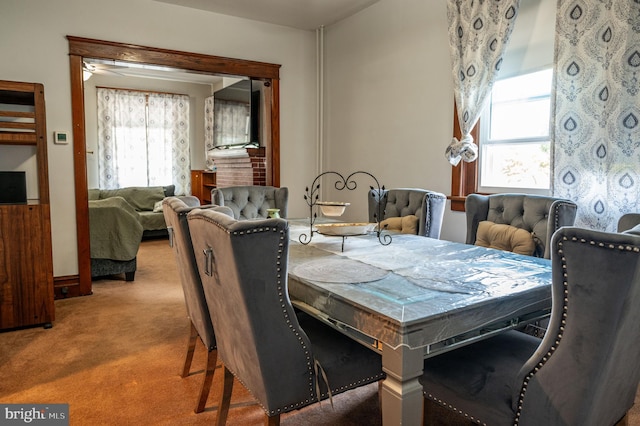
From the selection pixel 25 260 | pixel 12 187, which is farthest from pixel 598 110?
pixel 12 187

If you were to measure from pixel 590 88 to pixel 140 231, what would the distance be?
12.5ft

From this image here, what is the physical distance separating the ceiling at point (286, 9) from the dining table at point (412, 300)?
3132 millimetres

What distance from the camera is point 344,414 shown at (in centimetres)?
197

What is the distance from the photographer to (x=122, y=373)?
2.39m

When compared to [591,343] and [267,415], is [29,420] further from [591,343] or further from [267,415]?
[591,343]

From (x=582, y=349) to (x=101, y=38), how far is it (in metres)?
4.26

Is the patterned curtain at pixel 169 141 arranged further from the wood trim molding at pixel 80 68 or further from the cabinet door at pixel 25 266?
the cabinet door at pixel 25 266

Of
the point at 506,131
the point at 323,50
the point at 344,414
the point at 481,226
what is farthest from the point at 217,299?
the point at 323,50

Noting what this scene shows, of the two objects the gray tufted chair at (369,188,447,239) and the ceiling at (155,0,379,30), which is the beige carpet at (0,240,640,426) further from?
the ceiling at (155,0,379,30)

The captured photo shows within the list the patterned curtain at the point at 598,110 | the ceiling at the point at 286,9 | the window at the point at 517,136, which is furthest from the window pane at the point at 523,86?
the ceiling at the point at 286,9

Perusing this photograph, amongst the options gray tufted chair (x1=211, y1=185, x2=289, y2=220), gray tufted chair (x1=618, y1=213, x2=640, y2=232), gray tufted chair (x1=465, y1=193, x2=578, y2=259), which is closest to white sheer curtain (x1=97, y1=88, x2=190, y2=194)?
gray tufted chair (x1=211, y1=185, x2=289, y2=220)

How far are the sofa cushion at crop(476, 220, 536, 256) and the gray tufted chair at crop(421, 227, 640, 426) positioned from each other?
3.55 ft

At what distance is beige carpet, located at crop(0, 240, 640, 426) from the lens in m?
1.97

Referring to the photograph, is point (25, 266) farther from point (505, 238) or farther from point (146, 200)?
point (146, 200)
